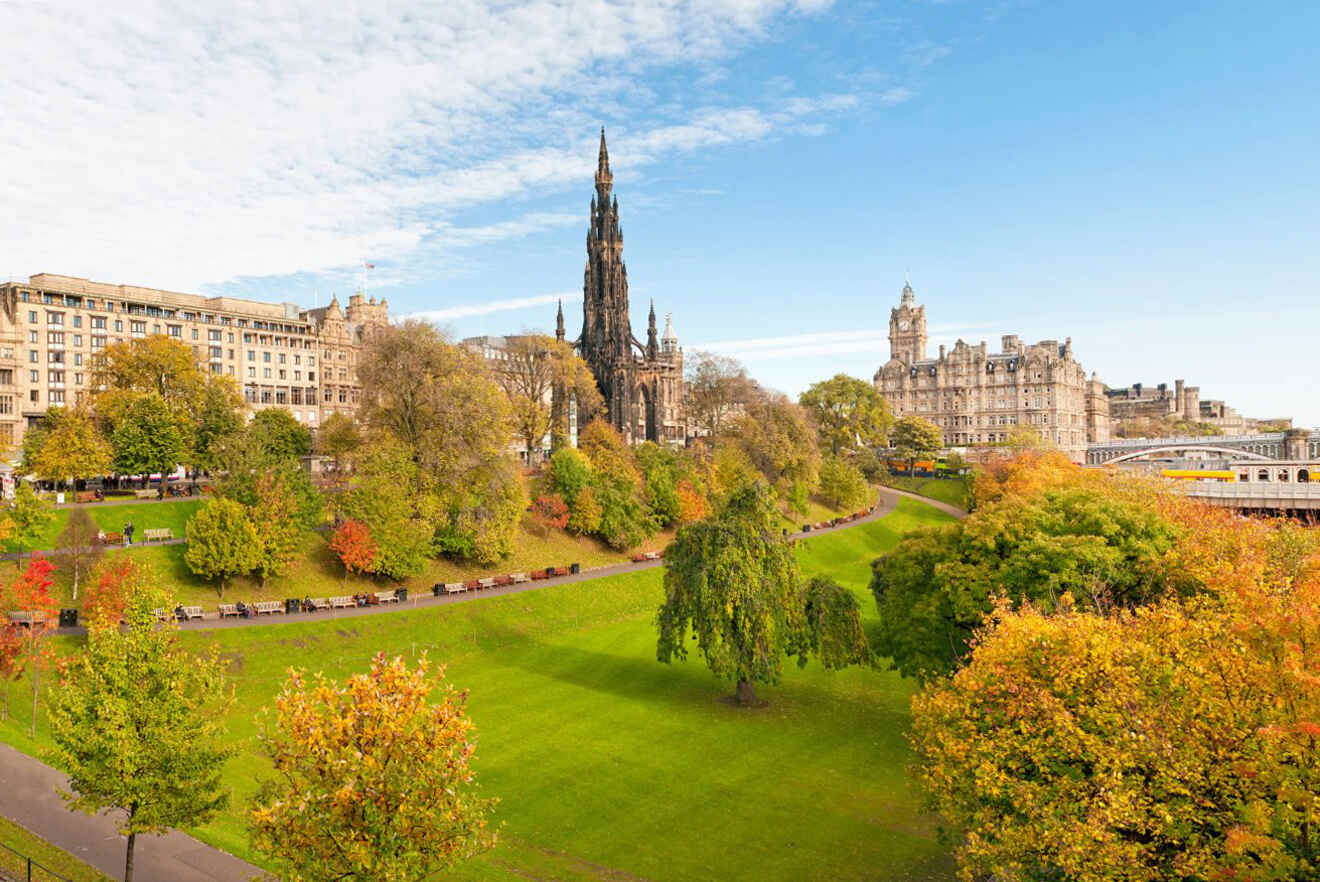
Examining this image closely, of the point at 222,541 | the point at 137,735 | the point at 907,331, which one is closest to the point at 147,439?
the point at 222,541

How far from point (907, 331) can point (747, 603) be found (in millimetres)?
161941

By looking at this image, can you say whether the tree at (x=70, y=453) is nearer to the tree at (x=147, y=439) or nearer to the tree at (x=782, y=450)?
the tree at (x=147, y=439)

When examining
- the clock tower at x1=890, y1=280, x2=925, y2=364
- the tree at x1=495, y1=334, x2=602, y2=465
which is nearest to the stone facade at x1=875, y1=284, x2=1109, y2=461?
the clock tower at x1=890, y1=280, x2=925, y2=364

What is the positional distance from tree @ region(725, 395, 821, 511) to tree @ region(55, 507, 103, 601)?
60.8 metres

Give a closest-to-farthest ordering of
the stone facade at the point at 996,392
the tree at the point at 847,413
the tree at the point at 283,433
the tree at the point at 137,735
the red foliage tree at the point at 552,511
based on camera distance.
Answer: the tree at the point at 137,735 < the red foliage tree at the point at 552,511 < the tree at the point at 283,433 < the tree at the point at 847,413 < the stone facade at the point at 996,392

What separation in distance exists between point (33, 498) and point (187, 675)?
34.9 m

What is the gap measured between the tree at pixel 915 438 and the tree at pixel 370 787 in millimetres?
117197

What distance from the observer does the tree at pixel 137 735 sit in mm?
18969

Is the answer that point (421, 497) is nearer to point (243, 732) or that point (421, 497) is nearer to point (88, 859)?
point (243, 732)

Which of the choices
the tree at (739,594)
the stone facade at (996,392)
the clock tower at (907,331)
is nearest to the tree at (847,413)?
the stone facade at (996,392)

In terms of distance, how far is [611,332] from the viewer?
374 ft

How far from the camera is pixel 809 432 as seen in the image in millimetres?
97375

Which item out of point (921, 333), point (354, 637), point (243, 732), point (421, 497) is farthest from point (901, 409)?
point (243, 732)

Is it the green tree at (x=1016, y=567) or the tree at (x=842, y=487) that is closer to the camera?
the green tree at (x=1016, y=567)
